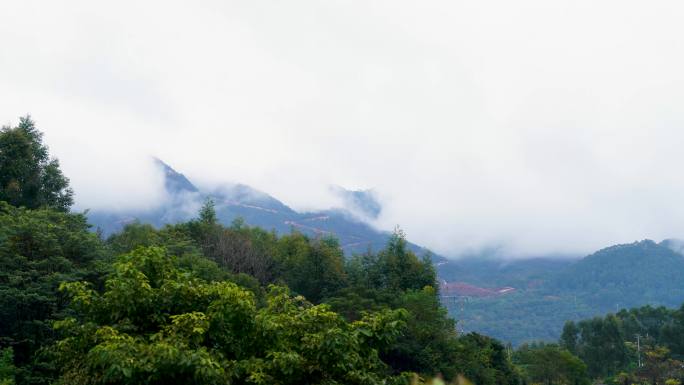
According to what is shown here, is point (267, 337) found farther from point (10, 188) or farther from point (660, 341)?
point (660, 341)

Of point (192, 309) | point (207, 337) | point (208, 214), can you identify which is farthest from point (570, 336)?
point (207, 337)

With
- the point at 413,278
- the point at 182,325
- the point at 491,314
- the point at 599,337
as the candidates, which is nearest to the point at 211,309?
the point at 182,325

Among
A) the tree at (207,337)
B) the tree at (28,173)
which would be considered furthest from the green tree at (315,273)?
the tree at (207,337)

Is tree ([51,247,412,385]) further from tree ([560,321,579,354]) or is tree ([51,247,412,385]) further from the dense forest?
tree ([560,321,579,354])

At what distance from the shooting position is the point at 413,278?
49500 mm

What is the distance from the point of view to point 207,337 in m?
9.97

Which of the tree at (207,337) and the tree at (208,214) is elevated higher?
the tree at (208,214)

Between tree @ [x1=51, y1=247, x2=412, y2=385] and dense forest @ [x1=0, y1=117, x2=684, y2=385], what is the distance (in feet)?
0.08

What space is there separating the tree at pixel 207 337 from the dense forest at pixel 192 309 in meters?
0.02

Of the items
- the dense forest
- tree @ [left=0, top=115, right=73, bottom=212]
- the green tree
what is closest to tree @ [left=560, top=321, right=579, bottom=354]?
the dense forest

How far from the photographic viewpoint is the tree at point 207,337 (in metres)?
8.63

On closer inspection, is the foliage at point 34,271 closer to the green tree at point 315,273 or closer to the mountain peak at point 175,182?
the green tree at point 315,273

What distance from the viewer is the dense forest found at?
9250 millimetres

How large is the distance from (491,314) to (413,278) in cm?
14764
